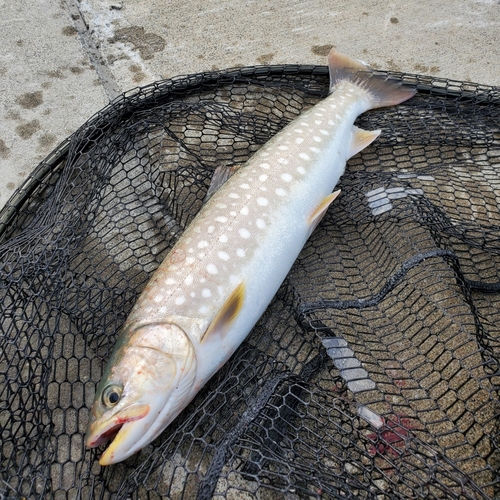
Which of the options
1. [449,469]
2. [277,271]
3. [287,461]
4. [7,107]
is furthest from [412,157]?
[7,107]

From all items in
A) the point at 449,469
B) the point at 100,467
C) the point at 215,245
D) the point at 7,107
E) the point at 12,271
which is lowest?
the point at 449,469

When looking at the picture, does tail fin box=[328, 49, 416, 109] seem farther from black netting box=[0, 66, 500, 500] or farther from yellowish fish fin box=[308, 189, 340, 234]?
yellowish fish fin box=[308, 189, 340, 234]

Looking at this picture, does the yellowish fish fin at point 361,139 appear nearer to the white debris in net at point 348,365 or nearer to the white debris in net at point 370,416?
the white debris in net at point 348,365

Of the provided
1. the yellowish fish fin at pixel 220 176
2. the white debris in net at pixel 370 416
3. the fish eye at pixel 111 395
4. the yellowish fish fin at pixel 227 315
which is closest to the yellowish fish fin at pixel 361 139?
the yellowish fish fin at pixel 220 176

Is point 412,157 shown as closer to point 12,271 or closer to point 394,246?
point 394,246

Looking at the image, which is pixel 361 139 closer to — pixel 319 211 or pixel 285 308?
pixel 319 211

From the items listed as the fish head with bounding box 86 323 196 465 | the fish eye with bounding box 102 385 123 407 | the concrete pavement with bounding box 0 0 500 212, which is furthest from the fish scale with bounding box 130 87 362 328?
the concrete pavement with bounding box 0 0 500 212
